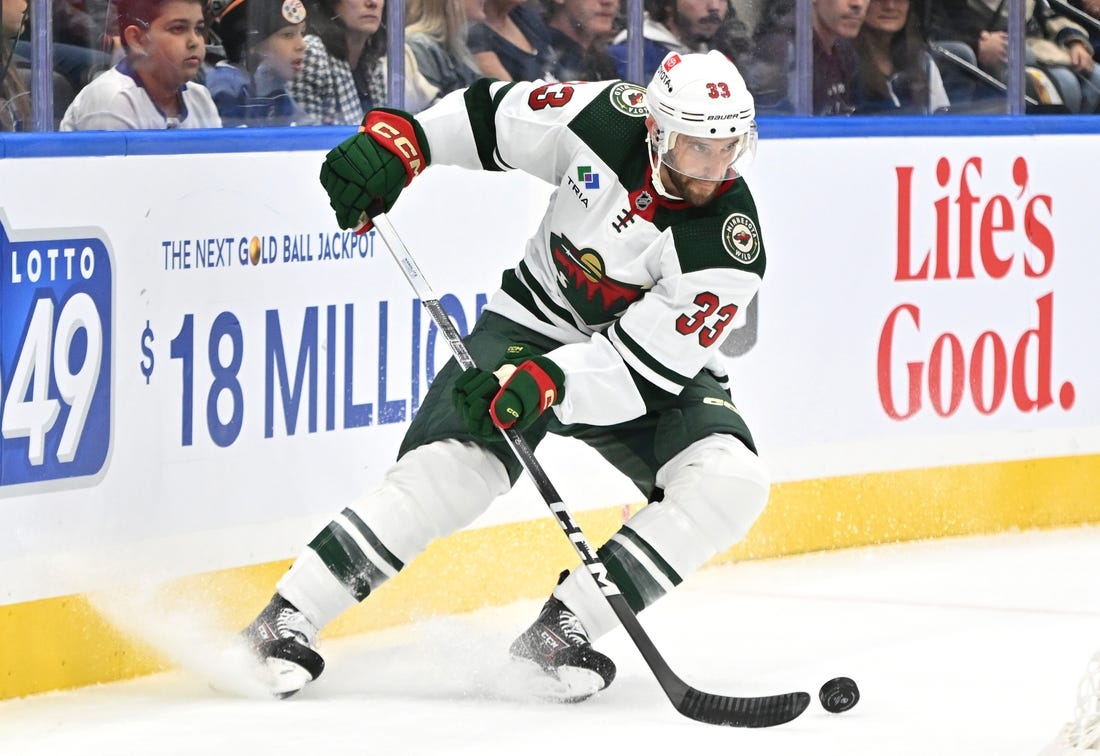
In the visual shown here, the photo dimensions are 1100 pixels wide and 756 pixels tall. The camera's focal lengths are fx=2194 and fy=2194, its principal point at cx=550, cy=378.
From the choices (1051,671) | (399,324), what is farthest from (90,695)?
(1051,671)

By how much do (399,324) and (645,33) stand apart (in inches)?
48.4

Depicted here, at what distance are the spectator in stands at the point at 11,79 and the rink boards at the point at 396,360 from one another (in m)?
0.25

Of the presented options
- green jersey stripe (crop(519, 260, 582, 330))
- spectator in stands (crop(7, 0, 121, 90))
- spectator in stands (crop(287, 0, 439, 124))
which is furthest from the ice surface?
spectator in stands (crop(287, 0, 439, 124))

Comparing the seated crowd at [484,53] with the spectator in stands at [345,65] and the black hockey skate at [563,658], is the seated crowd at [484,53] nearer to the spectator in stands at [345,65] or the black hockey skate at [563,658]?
the spectator in stands at [345,65]

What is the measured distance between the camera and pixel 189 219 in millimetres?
3973

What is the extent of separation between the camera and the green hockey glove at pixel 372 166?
3760 millimetres

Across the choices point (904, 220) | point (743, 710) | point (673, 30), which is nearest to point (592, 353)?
point (743, 710)

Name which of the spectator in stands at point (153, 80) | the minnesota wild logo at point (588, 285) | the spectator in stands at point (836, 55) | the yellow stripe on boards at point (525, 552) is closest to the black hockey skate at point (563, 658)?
the minnesota wild logo at point (588, 285)

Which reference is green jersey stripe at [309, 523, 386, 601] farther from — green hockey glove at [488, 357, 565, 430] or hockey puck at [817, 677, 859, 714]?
hockey puck at [817, 677, 859, 714]

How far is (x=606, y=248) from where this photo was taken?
377cm

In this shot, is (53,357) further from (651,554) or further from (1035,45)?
(1035,45)

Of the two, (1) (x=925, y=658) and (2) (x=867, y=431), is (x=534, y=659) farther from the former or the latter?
(2) (x=867, y=431)

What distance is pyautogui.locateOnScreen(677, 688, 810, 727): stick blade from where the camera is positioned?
3.62m

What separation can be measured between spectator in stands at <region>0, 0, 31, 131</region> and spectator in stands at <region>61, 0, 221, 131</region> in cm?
9
